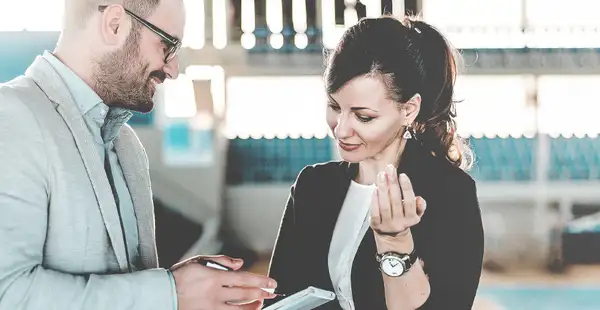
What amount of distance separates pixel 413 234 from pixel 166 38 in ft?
2.54

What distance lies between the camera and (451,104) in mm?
1708

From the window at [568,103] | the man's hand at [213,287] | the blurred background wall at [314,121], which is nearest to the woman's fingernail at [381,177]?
the man's hand at [213,287]

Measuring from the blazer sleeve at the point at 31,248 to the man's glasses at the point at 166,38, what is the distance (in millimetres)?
310

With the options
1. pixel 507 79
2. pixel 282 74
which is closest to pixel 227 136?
pixel 282 74

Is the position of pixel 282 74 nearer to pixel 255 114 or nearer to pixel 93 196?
pixel 255 114

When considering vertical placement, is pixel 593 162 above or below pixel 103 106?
below

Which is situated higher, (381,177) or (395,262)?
(381,177)

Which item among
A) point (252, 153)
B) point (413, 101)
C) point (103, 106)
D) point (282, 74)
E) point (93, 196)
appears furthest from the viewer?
point (252, 153)

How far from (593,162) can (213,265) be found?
7.68 m

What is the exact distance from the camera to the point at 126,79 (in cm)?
141

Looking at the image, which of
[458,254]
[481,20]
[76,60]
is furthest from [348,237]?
[481,20]

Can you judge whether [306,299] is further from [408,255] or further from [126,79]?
[126,79]

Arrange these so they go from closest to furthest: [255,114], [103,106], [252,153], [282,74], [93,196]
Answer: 1. [93,196]
2. [103,106]
3. [282,74]
4. [255,114]
5. [252,153]

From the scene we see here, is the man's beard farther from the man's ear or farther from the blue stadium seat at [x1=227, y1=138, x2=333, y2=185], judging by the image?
the blue stadium seat at [x1=227, y1=138, x2=333, y2=185]
